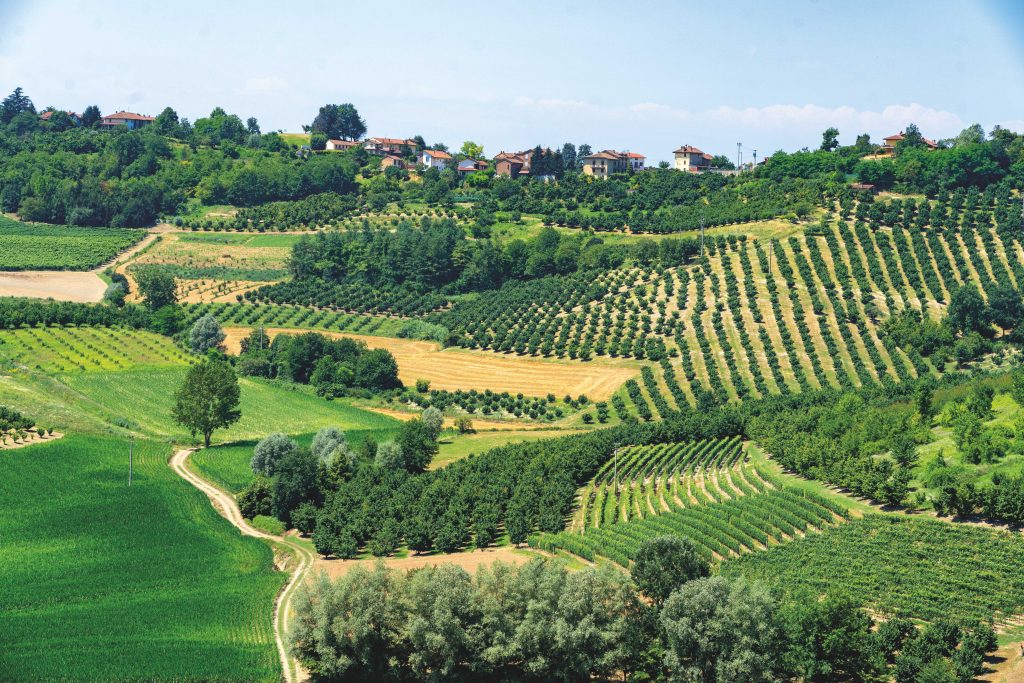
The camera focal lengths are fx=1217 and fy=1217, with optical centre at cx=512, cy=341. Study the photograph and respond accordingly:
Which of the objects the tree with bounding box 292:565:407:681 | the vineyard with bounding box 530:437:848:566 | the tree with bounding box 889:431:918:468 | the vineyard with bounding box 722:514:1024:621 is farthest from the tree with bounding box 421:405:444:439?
the tree with bounding box 292:565:407:681

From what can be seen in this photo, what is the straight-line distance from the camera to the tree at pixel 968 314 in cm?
11856

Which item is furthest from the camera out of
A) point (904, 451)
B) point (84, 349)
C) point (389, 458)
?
A: point (84, 349)

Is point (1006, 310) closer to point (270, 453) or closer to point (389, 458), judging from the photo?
point (389, 458)

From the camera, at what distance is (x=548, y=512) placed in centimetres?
7331

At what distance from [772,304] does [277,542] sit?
71.5 meters

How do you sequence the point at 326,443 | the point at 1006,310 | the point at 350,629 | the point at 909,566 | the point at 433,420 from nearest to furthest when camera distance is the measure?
1. the point at 350,629
2. the point at 909,566
3. the point at 326,443
4. the point at 433,420
5. the point at 1006,310

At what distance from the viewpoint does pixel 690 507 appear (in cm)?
7331

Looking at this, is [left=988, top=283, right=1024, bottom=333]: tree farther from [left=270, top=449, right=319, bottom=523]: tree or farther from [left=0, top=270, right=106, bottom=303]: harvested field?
[left=0, top=270, right=106, bottom=303]: harvested field

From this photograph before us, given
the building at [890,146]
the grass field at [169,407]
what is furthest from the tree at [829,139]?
the grass field at [169,407]

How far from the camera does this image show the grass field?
9962 centimetres

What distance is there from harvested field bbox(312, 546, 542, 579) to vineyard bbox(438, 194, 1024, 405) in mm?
43300

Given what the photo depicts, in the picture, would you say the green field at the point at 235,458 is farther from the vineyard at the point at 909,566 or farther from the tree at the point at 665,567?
the vineyard at the point at 909,566

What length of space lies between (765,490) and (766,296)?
189 feet

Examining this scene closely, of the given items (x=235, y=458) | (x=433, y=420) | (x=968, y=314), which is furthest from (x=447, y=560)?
(x=968, y=314)
